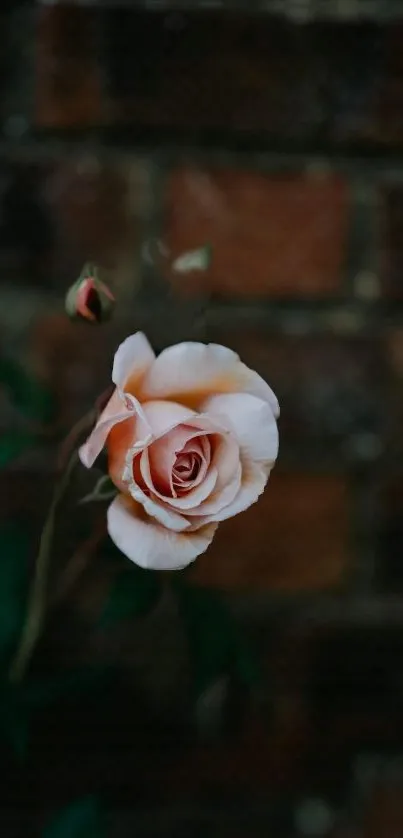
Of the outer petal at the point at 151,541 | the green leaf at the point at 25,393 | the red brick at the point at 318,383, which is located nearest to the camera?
the outer petal at the point at 151,541

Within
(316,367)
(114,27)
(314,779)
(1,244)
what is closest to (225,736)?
(314,779)

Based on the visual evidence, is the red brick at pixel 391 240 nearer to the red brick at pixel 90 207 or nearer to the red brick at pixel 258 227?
the red brick at pixel 258 227

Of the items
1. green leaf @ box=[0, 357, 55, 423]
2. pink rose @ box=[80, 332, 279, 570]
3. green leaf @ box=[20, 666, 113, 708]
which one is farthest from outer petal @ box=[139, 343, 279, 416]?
green leaf @ box=[20, 666, 113, 708]

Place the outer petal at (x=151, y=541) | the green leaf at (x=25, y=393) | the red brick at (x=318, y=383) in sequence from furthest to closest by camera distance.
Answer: the red brick at (x=318, y=383) → the green leaf at (x=25, y=393) → the outer petal at (x=151, y=541)

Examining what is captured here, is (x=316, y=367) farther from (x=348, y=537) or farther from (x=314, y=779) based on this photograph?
(x=314, y=779)

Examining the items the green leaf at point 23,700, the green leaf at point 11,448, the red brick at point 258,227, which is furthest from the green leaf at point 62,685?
the red brick at point 258,227

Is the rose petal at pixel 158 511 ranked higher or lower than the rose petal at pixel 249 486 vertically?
lower

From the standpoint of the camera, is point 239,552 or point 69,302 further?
point 239,552
